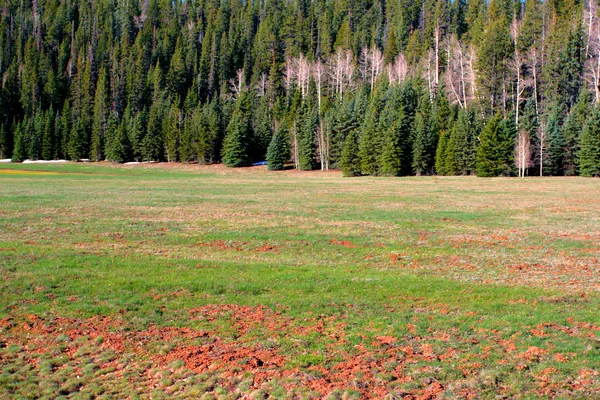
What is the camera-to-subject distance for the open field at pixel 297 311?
7344 mm

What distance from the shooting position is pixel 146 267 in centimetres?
1495

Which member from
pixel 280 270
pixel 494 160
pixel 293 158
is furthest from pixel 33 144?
pixel 280 270

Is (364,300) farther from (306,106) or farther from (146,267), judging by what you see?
(306,106)

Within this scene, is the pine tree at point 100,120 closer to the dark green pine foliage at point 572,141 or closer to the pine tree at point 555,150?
the pine tree at point 555,150

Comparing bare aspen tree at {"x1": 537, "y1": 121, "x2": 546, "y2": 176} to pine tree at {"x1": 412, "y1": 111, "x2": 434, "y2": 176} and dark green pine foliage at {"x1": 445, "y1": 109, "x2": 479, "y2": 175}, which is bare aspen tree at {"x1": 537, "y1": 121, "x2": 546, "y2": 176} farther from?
pine tree at {"x1": 412, "y1": 111, "x2": 434, "y2": 176}

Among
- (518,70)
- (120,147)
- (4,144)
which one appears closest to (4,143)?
(4,144)

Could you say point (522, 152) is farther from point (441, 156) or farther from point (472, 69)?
point (472, 69)

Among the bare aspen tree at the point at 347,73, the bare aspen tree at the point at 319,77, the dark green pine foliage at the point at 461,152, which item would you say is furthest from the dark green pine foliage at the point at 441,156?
the bare aspen tree at the point at 347,73

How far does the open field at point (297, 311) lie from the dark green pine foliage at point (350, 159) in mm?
59135

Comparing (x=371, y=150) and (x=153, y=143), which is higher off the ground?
(x=153, y=143)

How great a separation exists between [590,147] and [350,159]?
3356cm

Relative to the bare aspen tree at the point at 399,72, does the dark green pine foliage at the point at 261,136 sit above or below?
below

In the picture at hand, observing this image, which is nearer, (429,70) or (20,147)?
(429,70)

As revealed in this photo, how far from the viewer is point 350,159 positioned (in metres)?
83.1
